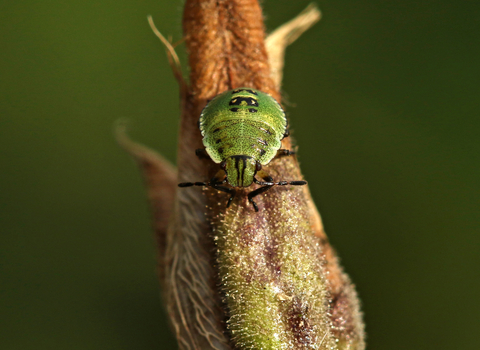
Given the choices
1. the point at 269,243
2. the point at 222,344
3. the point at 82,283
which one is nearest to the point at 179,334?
the point at 222,344

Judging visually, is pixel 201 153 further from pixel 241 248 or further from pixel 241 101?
pixel 241 248

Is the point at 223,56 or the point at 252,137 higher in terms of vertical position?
the point at 223,56

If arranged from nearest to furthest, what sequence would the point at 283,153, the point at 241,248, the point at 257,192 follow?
the point at 241,248 → the point at 257,192 → the point at 283,153

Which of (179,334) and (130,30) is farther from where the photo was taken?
(130,30)

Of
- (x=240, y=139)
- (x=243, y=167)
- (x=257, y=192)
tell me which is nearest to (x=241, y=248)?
(x=257, y=192)

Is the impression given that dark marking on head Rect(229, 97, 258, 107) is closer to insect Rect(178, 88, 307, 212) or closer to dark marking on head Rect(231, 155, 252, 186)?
insect Rect(178, 88, 307, 212)

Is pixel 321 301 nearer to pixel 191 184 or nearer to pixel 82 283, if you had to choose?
pixel 191 184
